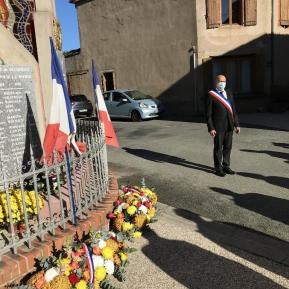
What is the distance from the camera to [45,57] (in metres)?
5.69

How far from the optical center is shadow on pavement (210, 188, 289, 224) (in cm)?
524

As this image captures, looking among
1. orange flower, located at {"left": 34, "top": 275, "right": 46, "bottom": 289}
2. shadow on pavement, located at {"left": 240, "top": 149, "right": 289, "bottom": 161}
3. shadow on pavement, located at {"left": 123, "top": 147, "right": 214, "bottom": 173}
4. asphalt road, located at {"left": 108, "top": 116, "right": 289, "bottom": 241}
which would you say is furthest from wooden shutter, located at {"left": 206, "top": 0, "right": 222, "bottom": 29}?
orange flower, located at {"left": 34, "top": 275, "right": 46, "bottom": 289}

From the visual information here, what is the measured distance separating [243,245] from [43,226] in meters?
2.16

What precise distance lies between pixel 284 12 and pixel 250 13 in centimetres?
176

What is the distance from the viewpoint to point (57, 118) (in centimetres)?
385

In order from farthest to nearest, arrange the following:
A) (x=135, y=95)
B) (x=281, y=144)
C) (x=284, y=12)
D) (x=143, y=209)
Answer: (x=284, y=12)
(x=135, y=95)
(x=281, y=144)
(x=143, y=209)

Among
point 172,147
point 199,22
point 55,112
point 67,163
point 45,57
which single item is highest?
point 199,22

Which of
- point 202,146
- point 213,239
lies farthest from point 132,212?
point 202,146

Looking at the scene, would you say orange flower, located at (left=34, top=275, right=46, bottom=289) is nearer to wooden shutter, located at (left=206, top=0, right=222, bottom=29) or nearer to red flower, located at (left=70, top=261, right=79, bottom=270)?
red flower, located at (left=70, top=261, right=79, bottom=270)

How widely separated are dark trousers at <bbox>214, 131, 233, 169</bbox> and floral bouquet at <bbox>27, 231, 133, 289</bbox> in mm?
3862

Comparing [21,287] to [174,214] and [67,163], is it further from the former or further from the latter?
[174,214]

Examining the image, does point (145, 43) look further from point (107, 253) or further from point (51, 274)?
point (51, 274)

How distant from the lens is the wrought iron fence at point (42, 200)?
3.52 metres

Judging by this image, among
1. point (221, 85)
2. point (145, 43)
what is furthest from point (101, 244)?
point (145, 43)
